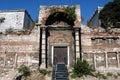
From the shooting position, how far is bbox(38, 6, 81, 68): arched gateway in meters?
19.6

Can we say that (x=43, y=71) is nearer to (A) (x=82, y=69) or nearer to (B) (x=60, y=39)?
(A) (x=82, y=69)

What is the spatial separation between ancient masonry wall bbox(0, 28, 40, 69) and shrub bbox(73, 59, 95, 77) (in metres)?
3.78

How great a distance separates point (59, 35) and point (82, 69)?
449 centimetres

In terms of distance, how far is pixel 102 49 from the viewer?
1911cm

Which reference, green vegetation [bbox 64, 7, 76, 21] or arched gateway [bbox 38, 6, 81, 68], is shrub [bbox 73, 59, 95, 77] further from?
green vegetation [bbox 64, 7, 76, 21]

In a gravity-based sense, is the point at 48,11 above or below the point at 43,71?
above

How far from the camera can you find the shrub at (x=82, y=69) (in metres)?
17.0

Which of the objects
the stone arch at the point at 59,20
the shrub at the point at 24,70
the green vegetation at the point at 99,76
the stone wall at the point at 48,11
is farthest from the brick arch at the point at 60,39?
the green vegetation at the point at 99,76

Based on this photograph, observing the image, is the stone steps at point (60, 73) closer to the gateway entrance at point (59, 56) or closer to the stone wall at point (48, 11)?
the gateway entrance at point (59, 56)

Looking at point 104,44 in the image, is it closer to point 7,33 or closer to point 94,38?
point 94,38

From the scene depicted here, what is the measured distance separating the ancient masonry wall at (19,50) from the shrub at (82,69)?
12.4 ft

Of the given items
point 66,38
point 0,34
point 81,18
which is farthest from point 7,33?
point 81,18

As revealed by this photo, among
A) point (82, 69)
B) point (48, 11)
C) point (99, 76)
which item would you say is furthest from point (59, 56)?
point (99, 76)

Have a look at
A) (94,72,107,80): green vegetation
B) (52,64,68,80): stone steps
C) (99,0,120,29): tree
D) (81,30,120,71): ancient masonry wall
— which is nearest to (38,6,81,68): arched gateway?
(81,30,120,71): ancient masonry wall
